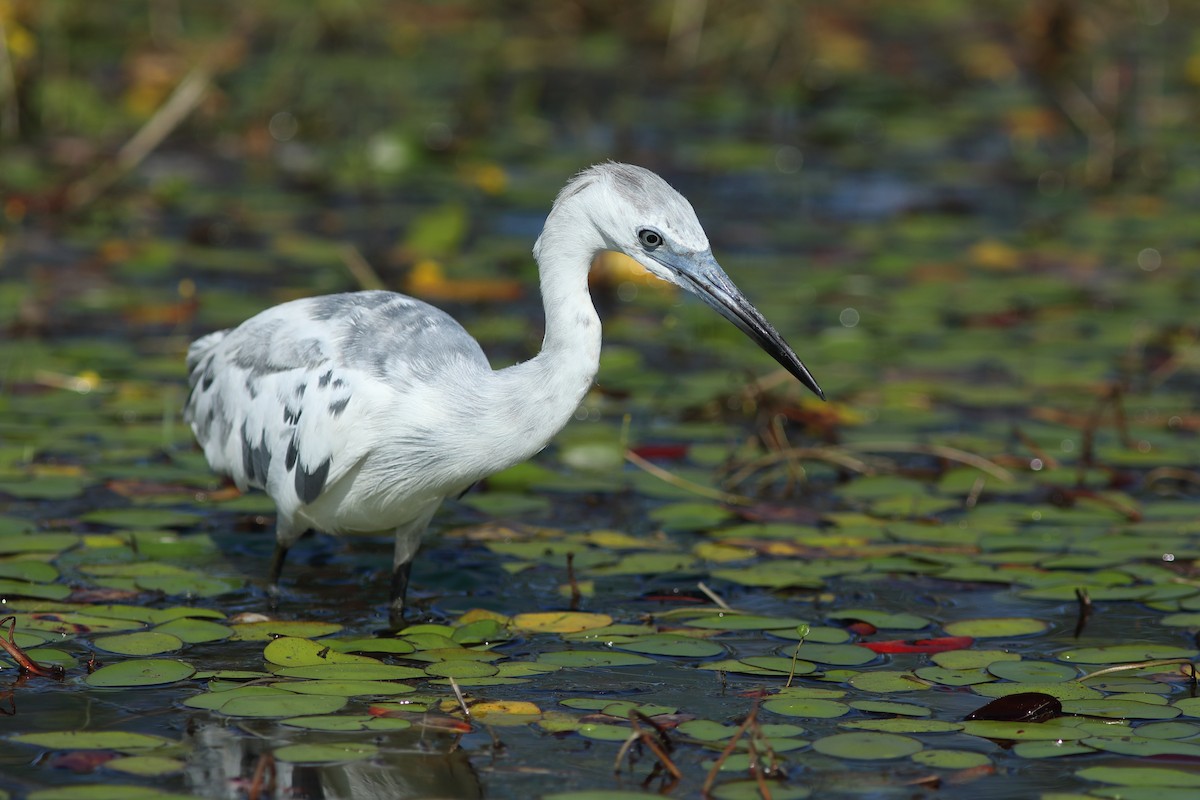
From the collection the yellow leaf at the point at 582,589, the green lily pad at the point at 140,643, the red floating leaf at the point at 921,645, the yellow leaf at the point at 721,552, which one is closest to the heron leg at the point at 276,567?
the green lily pad at the point at 140,643

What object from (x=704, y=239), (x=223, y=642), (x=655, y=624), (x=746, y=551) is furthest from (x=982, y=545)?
(x=223, y=642)

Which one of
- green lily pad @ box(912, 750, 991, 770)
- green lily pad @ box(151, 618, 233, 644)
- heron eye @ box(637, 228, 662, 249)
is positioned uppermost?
heron eye @ box(637, 228, 662, 249)

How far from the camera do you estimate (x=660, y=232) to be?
4715 millimetres

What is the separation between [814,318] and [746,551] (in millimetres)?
2706

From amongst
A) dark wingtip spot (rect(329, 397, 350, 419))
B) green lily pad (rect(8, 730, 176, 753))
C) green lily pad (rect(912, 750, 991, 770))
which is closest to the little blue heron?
dark wingtip spot (rect(329, 397, 350, 419))

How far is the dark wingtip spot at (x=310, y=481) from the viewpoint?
200 inches

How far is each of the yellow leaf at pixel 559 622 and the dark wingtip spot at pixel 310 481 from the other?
0.75 meters

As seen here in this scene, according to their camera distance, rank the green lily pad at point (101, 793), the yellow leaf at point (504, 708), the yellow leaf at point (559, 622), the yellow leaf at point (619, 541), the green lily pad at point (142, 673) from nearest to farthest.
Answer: the green lily pad at point (101, 793) → the yellow leaf at point (504, 708) → the green lily pad at point (142, 673) → the yellow leaf at point (559, 622) → the yellow leaf at point (619, 541)

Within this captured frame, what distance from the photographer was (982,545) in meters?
5.96

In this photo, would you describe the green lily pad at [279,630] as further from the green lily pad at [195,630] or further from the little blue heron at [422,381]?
the little blue heron at [422,381]

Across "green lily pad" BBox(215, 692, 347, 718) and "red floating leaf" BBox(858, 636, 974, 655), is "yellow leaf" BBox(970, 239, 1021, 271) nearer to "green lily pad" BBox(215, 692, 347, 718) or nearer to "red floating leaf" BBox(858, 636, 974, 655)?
"red floating leaf" BBox(858, 636, 974, 655)

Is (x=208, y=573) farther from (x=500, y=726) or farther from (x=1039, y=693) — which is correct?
(x=1039, y=693)

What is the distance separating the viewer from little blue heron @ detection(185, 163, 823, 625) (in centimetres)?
475

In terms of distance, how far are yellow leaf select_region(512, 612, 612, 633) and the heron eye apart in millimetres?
1231
